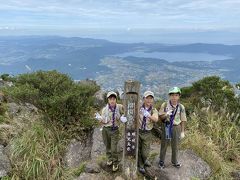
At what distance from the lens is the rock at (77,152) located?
9.50 m

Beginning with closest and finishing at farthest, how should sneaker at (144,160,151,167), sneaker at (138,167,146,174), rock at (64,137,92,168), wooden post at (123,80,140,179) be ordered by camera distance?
wooden post at (123,80,140,179), sneaker at (138,167,146,174), sneaker at (144,160,151,167), rock at (64,137,92,168)

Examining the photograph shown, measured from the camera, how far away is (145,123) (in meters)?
7.79

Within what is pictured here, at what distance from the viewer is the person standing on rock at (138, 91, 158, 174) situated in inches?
298

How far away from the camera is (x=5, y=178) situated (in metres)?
8.31

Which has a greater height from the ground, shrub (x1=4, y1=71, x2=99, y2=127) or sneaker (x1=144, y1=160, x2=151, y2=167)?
shrub (x1=4, y1=71, x2=99, y2=127)

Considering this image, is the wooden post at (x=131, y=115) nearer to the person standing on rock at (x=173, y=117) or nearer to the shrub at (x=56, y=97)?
the person standing on rock at (x=173, y=117)

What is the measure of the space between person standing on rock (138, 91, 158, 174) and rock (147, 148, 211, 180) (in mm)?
413

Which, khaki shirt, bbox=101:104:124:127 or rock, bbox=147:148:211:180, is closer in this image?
khaki shirt, bbox=101:104:124:127

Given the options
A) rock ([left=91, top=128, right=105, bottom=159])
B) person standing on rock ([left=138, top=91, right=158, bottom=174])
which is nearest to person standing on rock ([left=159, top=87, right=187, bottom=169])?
person standing on rock ([left=138, top=91, right=158, bottom=174])

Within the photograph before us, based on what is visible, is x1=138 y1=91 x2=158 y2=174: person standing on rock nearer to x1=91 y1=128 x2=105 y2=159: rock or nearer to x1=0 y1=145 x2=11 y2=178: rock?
x1=91 y1=128 x2=105 y2=159: rock

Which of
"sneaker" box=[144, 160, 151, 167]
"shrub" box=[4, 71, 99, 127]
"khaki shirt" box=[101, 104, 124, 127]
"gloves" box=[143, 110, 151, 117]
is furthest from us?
"shrub" box=[4, 71, 99, 127]

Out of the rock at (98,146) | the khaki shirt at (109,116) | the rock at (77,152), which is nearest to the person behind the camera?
the khaki shirt at (109,116)

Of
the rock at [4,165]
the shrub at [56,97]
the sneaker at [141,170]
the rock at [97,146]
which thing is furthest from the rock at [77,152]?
the sneaker at [141,170]

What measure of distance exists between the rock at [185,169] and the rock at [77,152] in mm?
2027
